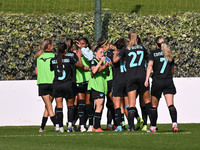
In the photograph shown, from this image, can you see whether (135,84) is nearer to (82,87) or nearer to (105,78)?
(105,78)

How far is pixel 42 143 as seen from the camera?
9.68 meters

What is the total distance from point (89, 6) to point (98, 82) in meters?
5.82

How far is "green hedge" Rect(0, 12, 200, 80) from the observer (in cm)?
1659

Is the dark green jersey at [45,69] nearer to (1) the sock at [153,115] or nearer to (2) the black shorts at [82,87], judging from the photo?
(2) the black shorts at [82,87]

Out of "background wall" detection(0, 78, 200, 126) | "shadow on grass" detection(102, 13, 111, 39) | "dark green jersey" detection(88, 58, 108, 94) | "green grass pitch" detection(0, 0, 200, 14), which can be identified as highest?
"green grass pitch" detection(0, 0, 200, 14)

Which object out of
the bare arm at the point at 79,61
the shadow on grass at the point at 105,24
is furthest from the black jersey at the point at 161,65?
the shadow on grass at the point at 105,24

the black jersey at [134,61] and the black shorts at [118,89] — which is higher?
the black jersey at [134,61]

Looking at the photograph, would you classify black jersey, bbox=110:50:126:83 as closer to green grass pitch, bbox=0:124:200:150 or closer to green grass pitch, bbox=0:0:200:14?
green grass pitch, bbox=0:124:200:150

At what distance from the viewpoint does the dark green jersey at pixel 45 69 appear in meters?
12.7

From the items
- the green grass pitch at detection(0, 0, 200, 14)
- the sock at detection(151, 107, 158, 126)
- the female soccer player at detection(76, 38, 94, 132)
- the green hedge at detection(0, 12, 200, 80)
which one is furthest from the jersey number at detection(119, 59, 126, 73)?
the green grass pitch at detection(0, 0, 200, 14)

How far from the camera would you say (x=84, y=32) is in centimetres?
1698

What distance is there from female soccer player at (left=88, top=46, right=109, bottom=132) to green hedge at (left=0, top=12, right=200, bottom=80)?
4.57m

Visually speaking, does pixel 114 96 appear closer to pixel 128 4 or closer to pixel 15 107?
pixel 15 107

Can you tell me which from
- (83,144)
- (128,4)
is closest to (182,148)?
(83,144)
